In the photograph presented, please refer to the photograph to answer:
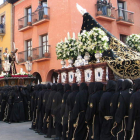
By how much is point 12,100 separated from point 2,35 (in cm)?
1275

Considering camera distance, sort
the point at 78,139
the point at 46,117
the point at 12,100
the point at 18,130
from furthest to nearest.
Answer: the point at 12,100 < the point at 18,130 < the point at 46,117 < the point at 78,139

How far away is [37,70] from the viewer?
1852 cm

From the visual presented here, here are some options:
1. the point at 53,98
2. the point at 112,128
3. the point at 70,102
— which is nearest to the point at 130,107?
the point at 112,128

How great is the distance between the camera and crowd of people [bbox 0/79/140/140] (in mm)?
5117

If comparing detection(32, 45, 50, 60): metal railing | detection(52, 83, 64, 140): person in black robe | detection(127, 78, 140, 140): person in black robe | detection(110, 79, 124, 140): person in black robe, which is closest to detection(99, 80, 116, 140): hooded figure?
detection(110, 79, 124, 140): person in black robe

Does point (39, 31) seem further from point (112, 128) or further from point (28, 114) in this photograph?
point (112, 128)

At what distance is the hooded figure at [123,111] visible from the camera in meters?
5.12

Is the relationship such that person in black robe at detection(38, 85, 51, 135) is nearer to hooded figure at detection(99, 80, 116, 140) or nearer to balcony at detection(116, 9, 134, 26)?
hooded figure at detection(99, 80, 116, 140)

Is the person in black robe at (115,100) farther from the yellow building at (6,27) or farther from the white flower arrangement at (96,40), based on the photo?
the yellow building at (6,27)

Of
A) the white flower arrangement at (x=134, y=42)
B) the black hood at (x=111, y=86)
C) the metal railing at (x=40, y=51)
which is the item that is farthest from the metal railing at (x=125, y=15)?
the black hood at (x=111, y=86)

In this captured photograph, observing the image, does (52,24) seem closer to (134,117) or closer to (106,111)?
(106,111)

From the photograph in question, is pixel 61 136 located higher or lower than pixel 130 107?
lower

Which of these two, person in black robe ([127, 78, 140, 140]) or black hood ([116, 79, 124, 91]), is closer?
person in black robe ([127, 78, 140, 140])

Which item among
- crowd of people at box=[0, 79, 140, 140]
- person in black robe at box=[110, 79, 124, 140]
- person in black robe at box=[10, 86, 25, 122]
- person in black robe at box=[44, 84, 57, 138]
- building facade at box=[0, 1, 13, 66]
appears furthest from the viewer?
building facade at box=[0, 1, 13, 66]
